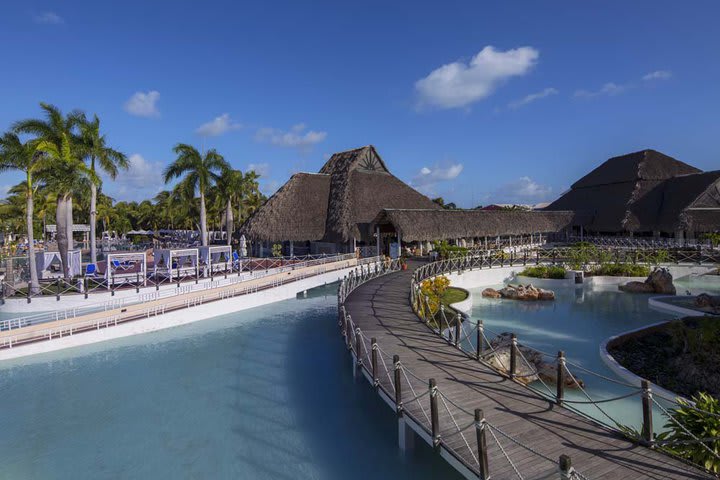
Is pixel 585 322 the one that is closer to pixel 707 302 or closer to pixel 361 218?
pixel 707 302

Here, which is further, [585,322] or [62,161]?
[62,161]

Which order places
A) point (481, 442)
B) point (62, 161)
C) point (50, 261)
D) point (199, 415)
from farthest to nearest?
point (50, 261)
point (62, 161)
point (199, 415)
point (481, 442)

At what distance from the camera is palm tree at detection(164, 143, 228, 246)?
3103 centimetres

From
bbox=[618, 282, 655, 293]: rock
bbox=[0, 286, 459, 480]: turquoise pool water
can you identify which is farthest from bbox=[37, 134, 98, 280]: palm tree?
bbox=[618, 282, 655, 293]: rock

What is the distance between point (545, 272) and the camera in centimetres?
2595

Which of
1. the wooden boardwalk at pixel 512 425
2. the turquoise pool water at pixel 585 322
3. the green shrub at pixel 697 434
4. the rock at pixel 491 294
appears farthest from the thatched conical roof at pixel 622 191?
the green shrub at pixel 697 434

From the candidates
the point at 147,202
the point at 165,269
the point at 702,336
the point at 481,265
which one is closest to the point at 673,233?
the point at 481,265

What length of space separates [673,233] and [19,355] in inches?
1729

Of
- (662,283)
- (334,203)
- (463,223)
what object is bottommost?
(662,283)

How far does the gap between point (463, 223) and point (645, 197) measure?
19238 mm

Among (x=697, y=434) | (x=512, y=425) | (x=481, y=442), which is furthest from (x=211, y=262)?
(x=697, y=434)

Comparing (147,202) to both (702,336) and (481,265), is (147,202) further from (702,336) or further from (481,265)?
(702,336)

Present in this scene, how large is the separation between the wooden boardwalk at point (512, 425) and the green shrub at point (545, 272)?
17.4 metres

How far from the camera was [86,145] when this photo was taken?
2381 cm
